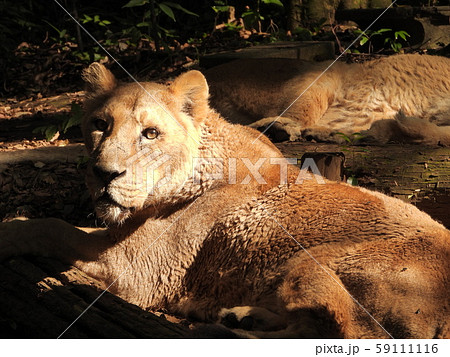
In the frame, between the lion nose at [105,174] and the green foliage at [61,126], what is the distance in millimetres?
3792

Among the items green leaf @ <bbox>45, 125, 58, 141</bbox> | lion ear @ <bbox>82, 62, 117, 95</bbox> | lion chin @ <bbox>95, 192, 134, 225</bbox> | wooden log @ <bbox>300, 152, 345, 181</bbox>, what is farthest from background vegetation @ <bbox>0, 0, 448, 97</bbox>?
lion chin @ <bbox>95, 192, 134, 225</bbox>

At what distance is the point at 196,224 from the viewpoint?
4266 mm

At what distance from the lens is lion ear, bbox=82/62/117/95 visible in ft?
14.7

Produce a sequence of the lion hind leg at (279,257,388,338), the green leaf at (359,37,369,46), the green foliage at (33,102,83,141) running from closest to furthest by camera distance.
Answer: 1. the lion hind leg at (279,257,388,338)
2. the green foliage at (33,102,83,141)
3. the green leaf at (359,37,369,46)

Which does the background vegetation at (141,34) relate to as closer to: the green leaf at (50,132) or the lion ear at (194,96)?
the green leaf at (50,132)

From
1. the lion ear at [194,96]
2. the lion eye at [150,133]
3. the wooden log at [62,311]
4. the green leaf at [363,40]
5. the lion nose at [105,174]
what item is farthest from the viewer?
the green leaf at [363,40]

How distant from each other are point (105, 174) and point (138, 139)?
1.18 feet

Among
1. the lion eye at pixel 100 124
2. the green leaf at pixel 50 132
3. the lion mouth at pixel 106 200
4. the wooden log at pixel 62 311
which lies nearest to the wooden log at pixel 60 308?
the wooden log at pixel 62 311

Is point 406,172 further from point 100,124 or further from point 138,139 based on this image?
point 100,124

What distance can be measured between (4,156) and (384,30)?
20.5 feet

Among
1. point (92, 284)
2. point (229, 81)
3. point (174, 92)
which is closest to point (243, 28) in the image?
point (229, 81)

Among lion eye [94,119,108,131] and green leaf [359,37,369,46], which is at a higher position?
lion eye [94,119,108,131]

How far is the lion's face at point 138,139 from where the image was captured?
392 centimetres

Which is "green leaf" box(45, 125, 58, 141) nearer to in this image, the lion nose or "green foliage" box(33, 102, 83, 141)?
"green foliage" box(33, 102, 83, 141)
